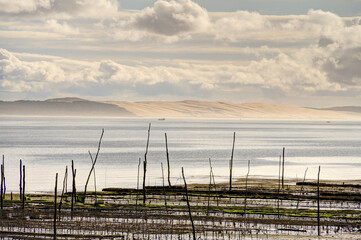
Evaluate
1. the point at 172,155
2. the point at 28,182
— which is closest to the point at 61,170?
the point at 28,182

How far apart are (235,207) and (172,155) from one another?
62.0 metres

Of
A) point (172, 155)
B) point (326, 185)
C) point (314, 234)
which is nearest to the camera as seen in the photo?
point (314, 234)

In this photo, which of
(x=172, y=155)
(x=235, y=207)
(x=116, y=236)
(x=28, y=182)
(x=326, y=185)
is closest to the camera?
(x=116, y=236)

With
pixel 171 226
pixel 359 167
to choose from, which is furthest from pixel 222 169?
pixel 171 226

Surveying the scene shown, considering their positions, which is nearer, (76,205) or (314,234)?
(314,234)

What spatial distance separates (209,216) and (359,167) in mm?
51665

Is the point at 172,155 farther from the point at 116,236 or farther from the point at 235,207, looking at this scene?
the point at 116,236

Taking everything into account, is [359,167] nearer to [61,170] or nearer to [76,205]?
[61,170]

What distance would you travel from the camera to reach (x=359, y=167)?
7869 centimetres

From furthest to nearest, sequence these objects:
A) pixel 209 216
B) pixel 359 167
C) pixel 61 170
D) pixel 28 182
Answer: pixel 359 167 < pixel 61 170 < pixel 28 182 < pixel 209 216

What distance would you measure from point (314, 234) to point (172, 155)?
230ft

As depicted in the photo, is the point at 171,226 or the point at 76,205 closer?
the point at 171,226

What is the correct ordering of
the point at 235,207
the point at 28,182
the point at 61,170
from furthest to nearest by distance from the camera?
the point at 61,170 → the point at 28,182 → the point at 235,207

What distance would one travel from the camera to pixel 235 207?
118 ft
